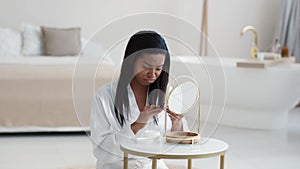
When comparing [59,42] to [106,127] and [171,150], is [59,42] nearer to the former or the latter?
[106,127]

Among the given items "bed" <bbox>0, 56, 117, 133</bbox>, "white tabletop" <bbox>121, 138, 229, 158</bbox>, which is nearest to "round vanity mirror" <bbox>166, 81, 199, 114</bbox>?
"white tabletop" <bbox>121, 138, 229, 158</bbox>

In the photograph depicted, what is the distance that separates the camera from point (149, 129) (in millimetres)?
1983

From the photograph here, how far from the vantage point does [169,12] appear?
6.14 m

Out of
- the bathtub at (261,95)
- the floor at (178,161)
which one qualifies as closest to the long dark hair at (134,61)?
the floor at (178,161)

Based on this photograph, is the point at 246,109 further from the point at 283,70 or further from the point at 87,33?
the point at 87,33

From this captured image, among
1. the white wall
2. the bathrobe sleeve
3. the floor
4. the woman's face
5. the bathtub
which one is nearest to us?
the woman's face

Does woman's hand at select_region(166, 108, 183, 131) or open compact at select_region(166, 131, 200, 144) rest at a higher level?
woman's hand at select_region(166, 108, 183, 131)

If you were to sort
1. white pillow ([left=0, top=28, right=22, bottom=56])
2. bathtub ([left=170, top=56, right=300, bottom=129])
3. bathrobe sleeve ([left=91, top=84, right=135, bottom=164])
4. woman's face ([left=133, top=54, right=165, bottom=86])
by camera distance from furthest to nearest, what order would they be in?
white pillow ([left=0, top=28, right=22, bottom=56]), bathtub ([left=170, top=56, right=300, bottom=129]), bathrobe sleeve ([left=91, top=84, right=135, bottom=164]), woman's face ([left=133, top=54, right=165, bottom=86])

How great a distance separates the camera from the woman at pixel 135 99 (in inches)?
72.6

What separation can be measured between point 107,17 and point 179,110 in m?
4.15

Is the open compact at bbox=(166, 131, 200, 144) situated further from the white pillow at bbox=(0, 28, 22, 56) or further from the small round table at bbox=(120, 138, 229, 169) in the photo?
the white pillow at bbox=(0, 28, 22, 56)

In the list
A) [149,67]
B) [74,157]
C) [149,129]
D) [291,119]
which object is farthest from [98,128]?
[291,119]

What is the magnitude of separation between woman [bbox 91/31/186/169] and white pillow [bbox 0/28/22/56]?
3.46 m

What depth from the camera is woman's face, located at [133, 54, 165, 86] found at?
1.83 metres
